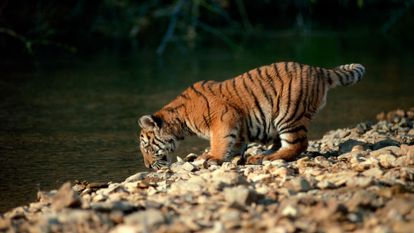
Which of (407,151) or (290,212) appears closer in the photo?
(290,212)

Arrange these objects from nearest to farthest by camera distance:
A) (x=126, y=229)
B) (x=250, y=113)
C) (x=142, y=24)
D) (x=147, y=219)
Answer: (x=126, y=229), (x=147, y=219), (x=250, y=113), (x=142, y=24)

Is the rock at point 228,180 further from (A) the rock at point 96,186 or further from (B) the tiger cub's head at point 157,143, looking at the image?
(B) the tiger cub's head at point 157,143

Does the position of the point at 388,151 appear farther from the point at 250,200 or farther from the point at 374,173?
the point at 250,200

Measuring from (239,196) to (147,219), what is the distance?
741 mm

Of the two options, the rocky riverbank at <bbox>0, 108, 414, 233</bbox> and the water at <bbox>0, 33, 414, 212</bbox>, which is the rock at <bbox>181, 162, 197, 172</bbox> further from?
A: the water at <bbox>0, 33, 414, 212</bbox>

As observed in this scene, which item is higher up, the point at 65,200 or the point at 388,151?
the point at 65,200

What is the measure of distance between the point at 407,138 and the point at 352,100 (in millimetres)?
4816

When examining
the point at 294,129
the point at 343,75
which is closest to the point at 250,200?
the point at 294,129

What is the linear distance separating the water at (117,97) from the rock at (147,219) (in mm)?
2235

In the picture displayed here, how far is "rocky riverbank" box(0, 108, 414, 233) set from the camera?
200 inches

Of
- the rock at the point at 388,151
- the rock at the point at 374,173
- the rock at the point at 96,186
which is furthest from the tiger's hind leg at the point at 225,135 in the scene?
the rock at the point at 374,173

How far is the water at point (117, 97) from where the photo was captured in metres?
8.62

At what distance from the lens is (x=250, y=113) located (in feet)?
26.2

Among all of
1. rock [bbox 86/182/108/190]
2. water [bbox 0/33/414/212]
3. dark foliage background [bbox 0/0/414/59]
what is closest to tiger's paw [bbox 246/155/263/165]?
water [bbox 0/33/414/212]
